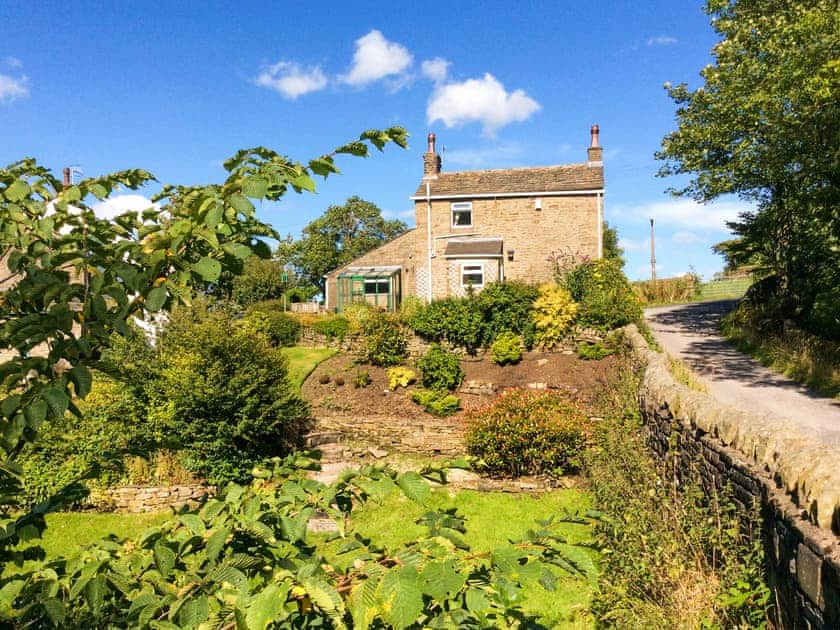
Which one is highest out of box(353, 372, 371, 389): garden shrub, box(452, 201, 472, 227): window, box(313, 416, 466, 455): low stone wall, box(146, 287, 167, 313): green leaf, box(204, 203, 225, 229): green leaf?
box(452, 201, 472, 227): window

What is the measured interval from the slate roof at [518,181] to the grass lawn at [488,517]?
62.3 ft

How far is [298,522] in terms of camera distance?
6.63ft

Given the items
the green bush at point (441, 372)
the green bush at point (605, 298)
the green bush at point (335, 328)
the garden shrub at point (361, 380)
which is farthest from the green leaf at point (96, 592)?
the green bush at point (335, 328)

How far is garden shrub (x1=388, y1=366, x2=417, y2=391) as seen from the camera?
17344mm

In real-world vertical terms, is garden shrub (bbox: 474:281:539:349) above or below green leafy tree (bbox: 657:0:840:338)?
below

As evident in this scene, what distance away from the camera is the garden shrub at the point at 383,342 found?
62.4 feet

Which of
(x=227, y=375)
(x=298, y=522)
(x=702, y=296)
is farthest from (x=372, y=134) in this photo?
(x=702, y=296)

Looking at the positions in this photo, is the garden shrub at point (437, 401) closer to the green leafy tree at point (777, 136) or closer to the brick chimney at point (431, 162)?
the green leafy tree at point (777, 136)

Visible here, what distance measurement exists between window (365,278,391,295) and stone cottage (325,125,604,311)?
112 inches

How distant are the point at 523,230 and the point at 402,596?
26520mm

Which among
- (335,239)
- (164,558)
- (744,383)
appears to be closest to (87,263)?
(164,558)

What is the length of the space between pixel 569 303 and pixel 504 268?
8.21 meters

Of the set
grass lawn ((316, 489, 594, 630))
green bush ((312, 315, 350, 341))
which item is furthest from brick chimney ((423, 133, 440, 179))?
grass lawn ((316, 489, 594, 630))

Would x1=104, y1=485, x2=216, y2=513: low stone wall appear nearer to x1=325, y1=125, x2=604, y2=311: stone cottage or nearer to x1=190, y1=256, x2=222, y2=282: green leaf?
x1=190, y1=256, x2=222, y2=282: green leaf
